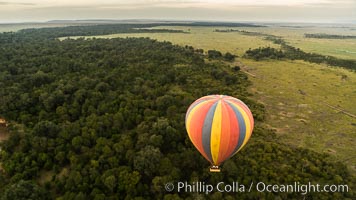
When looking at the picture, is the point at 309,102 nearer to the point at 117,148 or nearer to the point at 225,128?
the point at 225,128

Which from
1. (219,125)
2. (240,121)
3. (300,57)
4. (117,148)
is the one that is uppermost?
(300,57)

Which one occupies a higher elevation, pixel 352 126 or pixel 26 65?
pixel 26 65

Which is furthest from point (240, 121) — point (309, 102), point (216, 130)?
point (309, 102)

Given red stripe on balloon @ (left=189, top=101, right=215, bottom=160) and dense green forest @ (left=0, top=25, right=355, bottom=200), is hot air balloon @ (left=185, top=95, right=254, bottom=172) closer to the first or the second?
red stripe on balloon @ (left=189, top=101, right=215, bottom=160)

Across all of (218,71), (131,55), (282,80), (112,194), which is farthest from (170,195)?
(131,55)

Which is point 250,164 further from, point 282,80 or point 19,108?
point 282,80

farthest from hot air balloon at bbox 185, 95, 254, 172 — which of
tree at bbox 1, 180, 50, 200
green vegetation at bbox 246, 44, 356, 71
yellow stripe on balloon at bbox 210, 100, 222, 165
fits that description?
green vegetation at bbox 246, 44, 356, 71
